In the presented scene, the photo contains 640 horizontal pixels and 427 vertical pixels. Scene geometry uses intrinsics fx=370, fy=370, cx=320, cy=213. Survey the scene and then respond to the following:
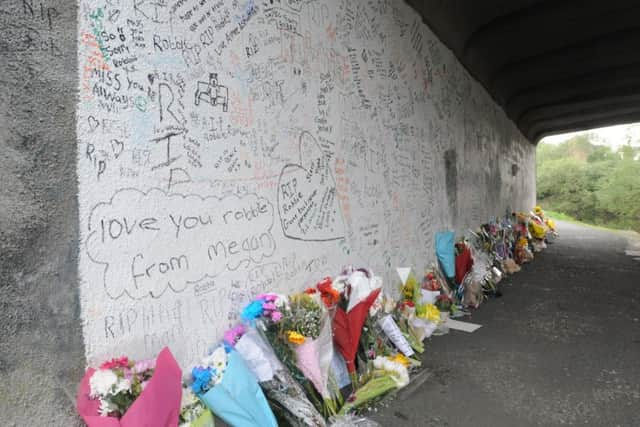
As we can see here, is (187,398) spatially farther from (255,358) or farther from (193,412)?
(255,358)

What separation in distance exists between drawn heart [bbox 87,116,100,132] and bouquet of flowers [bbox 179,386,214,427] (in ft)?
4.54

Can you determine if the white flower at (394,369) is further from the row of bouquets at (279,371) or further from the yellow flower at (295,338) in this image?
the yellow flower at (295,338)

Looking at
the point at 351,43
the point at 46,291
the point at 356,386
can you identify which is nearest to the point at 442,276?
the point at 356,386

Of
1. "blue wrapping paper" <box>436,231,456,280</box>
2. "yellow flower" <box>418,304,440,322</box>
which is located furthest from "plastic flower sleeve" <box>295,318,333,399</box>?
"blue wrapping paper" <box>436,231,456,280</box>

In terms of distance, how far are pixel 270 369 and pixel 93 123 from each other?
5.27ft

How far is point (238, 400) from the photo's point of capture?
194 centimetres

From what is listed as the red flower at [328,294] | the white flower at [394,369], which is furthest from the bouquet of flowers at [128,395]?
the white flower at [394,369]

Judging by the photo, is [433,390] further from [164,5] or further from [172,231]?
[164,5]

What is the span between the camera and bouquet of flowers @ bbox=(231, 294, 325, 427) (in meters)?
2.19

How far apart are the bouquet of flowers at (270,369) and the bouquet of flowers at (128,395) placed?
57cm

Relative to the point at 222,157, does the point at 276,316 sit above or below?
below

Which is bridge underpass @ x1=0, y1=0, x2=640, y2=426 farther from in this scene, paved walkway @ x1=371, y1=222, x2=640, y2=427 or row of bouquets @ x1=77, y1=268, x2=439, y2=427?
row of bouquets @ x1=77, y1=268, x2=439, y2=427

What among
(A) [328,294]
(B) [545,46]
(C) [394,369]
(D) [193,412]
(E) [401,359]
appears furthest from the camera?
(B) [545,46]

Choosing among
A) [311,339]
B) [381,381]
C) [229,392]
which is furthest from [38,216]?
[381,381]
